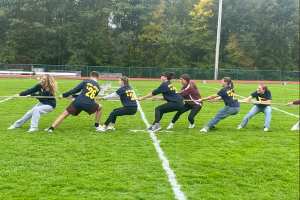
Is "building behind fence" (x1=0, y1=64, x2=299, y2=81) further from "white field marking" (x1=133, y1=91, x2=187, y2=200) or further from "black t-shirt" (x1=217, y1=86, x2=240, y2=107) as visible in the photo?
"white field marking" (x1=133, y1=91, x2=187, y2=200)

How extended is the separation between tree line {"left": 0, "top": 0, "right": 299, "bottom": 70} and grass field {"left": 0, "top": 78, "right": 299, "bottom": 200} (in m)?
41.7

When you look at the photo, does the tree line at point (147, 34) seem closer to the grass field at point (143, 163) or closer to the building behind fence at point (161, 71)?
the building behind fence at point (161, 71)

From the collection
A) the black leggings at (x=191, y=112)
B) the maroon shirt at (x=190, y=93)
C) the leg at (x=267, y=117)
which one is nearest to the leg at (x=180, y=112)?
the black leggings at (x=191, y=112)

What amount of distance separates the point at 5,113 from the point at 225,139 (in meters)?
7.58

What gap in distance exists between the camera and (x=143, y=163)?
18.1 ft

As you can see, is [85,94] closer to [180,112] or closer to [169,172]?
[180,112]

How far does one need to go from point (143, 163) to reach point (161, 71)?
124 feet

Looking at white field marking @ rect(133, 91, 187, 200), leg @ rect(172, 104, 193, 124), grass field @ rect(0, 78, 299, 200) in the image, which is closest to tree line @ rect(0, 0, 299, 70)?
leg @ rect(172, 104, 193, 124)

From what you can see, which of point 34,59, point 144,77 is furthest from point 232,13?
point 34,59

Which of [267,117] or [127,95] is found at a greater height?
[127,95]

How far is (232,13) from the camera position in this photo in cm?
5241

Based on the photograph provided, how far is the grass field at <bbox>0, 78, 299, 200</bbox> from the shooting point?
4.36 m

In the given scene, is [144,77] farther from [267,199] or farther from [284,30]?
[267,199]

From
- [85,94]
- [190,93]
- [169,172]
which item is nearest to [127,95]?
[85,94]
